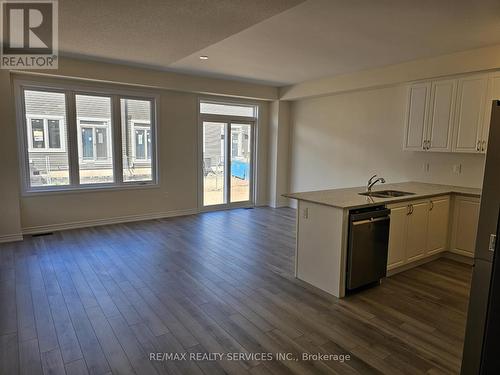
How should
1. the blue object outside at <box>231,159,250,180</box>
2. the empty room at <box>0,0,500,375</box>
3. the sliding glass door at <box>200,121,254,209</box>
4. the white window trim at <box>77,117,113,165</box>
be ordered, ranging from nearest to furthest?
the empty room at <box>0,0,500,375</box> → the white window trim at <box>77,117,113,165</box> → the sliding glass door at <box>200,121,254,209</box> → the blue object outside at <box>231,159,250,180</box>

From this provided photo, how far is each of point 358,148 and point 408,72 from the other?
1.65 meters

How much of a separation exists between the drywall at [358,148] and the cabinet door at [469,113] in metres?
0.37

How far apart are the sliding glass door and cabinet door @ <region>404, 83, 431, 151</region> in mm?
3591

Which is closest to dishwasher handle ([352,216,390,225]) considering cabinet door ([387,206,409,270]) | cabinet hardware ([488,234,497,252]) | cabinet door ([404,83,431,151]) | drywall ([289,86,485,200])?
cabinet door ([387,206,409,270])

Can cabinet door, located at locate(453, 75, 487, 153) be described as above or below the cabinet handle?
above

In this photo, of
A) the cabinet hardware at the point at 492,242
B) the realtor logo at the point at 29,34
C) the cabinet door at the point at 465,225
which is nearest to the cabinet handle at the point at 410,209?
the cabinet door at the point at 465,225

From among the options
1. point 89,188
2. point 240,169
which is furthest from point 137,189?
point 240,169

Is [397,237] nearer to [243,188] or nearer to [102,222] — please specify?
[243,188]

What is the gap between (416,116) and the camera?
4859 mm

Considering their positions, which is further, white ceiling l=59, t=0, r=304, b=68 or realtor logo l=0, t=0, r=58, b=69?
realtor logo l=0, t=0, r=58, b=69

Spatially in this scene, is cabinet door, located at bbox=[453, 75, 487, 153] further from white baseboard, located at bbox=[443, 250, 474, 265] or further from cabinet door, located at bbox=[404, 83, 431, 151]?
white baseboard, located at bbox=[443, 250, 474, 265]

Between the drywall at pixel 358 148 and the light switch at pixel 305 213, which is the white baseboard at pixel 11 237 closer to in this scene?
the light switch at pixel 305 213

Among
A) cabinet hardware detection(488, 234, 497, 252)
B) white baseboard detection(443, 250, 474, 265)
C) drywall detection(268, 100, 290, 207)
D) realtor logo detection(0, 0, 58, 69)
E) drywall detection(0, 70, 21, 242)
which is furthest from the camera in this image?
drywall detection(268, 100, 290, 207)

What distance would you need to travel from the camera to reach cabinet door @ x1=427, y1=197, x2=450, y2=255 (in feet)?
13.6
